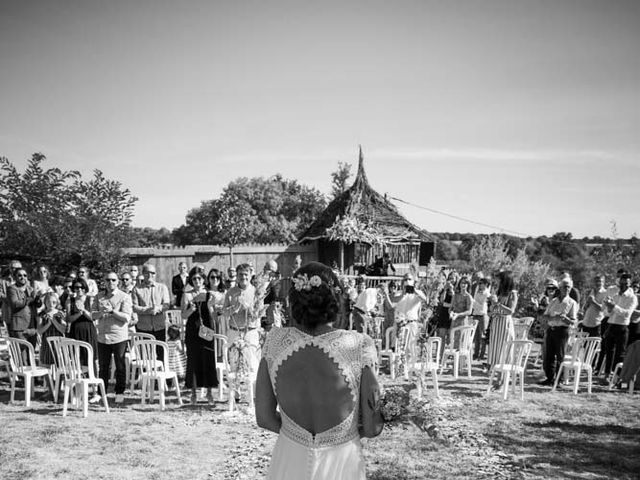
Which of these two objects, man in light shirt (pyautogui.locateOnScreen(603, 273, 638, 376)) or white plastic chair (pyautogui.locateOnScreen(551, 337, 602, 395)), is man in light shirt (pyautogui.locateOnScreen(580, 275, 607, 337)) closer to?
man in light shirt (pyautogui.locateOnScreen(603, 273, 638, 376))

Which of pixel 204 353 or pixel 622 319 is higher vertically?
pixel 622 319

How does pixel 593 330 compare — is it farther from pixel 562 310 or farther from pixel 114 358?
pixel 114 358

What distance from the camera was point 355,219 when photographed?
74.7 feet

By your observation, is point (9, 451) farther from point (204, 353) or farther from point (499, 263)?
point (499, 263)

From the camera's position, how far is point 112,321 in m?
7.44

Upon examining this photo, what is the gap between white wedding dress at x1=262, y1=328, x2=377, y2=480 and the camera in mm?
2529

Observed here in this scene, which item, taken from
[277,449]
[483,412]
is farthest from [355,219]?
[277,449]

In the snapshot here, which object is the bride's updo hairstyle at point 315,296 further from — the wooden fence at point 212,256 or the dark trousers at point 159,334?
the wooden fence at point 212,256

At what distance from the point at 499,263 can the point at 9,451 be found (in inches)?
1125

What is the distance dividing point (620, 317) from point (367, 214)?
15.0 meters

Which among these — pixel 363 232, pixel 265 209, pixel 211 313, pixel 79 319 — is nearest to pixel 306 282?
pixel 211 313

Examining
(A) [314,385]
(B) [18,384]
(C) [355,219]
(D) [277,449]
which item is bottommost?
(B) [18,384]

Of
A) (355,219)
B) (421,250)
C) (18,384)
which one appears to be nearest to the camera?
(18,384)

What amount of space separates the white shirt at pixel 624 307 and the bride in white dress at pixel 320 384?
8646mm
